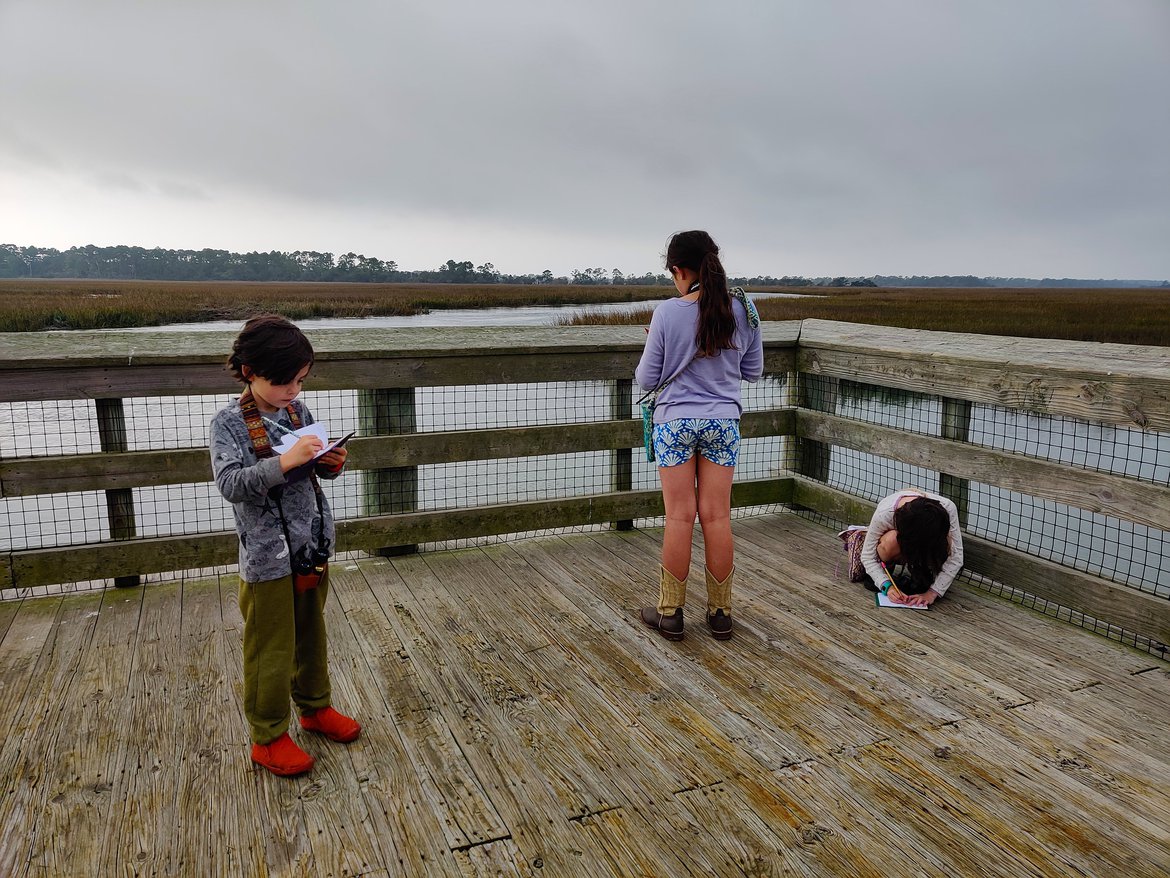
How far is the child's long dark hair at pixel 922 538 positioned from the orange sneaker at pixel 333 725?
235 cm

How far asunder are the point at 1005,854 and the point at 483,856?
1.26 meters

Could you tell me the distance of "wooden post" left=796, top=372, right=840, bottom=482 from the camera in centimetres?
494

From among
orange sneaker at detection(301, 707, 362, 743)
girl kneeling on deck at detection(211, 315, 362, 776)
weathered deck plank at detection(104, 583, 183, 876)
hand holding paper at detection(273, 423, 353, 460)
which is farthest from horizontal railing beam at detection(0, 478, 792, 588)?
hand holding paper at detection(273, 423, 353, 460)

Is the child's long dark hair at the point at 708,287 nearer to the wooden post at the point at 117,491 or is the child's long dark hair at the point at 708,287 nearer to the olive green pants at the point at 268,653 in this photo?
the olive green pants at the point at 268,653

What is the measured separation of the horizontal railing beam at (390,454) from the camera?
11.9ft

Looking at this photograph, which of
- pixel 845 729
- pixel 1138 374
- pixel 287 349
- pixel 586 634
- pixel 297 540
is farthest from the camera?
pixel 586 634

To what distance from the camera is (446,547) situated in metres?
4.54

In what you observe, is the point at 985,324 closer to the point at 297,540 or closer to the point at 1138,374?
the point at 1138,374

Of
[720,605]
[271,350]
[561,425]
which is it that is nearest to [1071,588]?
[720,605]

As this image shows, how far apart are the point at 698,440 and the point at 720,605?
2.19 ft

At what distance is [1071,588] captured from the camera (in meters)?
3.51

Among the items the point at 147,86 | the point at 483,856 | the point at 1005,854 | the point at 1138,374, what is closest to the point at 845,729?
the point at 1005,854

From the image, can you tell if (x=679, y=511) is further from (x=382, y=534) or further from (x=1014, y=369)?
(x=382, y=534)

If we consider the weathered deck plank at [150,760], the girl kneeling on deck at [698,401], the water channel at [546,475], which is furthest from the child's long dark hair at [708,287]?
the weathered deck plank at [150,760]
